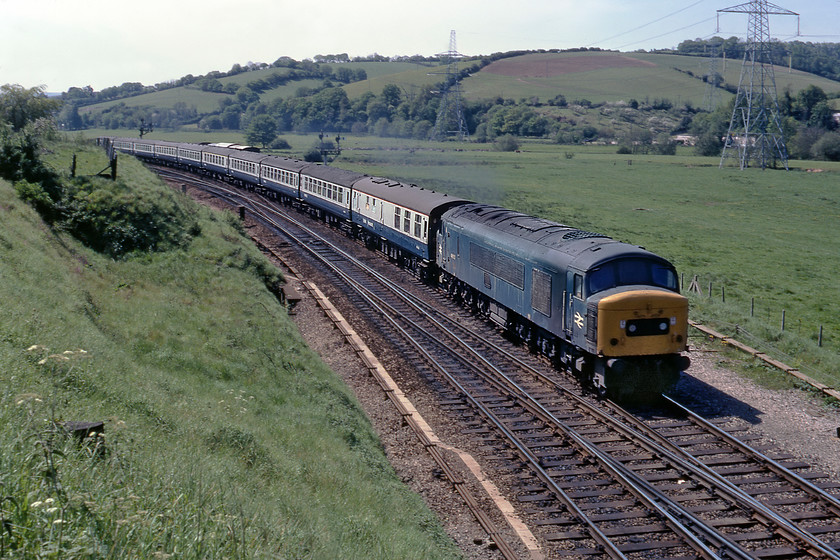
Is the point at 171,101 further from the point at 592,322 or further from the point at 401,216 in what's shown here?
the point at 592,322

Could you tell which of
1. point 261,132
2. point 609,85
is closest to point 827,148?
point 609,85

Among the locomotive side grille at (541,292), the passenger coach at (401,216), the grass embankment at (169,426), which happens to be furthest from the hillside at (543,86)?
the grass embankment at (169,426)

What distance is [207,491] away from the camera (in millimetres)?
7742

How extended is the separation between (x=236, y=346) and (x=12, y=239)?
6356 mm

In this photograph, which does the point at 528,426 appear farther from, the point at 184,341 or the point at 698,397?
the point at 184,341

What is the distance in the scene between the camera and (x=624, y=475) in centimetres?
1316

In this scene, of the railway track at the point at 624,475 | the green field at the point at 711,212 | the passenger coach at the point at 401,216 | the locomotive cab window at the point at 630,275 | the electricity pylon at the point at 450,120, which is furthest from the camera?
the electricity pylon at the point at 450,120

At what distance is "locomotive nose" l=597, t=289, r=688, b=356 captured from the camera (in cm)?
1628

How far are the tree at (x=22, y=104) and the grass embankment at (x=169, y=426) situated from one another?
26093mm

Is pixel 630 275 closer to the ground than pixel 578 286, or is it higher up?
higher up

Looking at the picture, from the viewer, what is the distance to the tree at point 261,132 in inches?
4498

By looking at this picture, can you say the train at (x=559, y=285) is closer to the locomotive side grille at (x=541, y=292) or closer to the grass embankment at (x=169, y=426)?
the locomotive side grille at (x=541, y=292)

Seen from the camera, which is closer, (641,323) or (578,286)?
(641,323)

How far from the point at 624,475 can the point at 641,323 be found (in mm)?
4448
